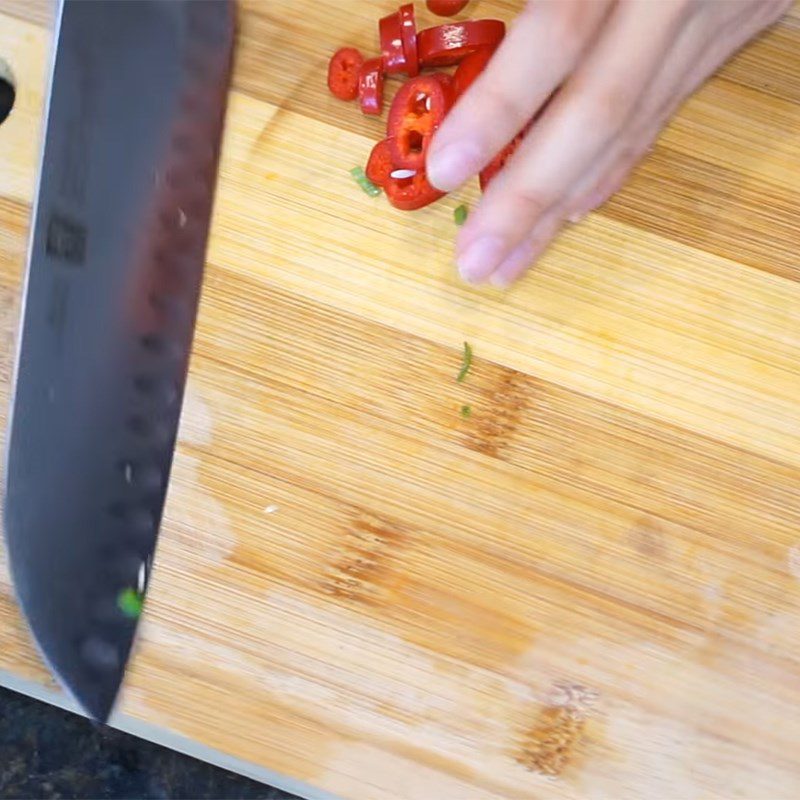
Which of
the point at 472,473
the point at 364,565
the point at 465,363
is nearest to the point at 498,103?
the point at 465,363

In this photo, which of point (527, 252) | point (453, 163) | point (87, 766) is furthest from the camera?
point (87, 766)

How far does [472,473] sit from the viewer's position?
1062 mm

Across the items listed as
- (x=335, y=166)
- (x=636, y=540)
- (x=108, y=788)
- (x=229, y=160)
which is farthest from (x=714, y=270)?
(x=108, y=788)

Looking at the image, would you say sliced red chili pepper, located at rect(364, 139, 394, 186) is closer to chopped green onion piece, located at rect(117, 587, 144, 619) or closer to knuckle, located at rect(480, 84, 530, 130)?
knuckle, located at rect(480, 84, 530, 130)

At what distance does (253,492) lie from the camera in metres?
1.06

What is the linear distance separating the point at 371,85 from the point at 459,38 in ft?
0.34

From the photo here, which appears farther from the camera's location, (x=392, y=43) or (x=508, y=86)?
(x=392, y=43)

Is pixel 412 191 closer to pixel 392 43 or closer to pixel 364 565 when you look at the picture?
pixel 392 43

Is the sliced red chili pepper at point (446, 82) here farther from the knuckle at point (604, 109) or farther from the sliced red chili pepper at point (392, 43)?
the knuckle at point (604, 109)

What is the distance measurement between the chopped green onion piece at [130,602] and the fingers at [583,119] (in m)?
0.52

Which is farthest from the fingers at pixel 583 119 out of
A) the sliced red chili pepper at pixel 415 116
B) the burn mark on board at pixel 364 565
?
the burn mark on board at pixel 364 565

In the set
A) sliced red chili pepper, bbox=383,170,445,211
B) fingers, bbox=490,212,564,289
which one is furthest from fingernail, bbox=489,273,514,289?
sliced red chili pepper, bbox=383,170,445,211

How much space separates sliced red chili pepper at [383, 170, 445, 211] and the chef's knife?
213 millimetres

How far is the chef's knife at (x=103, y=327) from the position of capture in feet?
3.27
